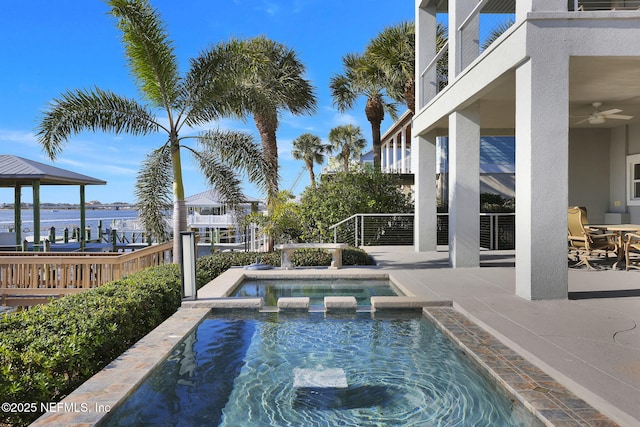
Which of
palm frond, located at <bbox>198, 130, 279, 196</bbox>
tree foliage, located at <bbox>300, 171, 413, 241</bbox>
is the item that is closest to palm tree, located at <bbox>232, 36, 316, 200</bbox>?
tree foliage, located at <bbox>300, 171, 413, 241</bbox>

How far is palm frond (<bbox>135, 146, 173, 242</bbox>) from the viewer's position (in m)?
10.1

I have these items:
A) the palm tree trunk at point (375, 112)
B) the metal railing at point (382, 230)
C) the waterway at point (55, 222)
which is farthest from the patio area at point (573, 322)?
the palm tree trunk at point (375, 112)

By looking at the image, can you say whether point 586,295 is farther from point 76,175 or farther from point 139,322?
point 76,175

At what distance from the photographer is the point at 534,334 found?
464 centimetres

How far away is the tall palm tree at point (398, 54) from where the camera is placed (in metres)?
17.4

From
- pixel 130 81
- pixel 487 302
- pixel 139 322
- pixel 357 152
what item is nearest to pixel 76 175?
pixel 130 81

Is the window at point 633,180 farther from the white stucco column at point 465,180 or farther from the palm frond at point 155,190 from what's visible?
the palm frond at point 155,190

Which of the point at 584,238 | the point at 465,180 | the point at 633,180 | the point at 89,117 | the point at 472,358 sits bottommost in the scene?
the point at 472,358

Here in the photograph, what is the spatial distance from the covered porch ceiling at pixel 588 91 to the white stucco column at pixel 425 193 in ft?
2.92

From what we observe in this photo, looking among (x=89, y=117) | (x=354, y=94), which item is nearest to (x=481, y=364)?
(x=89, y=117)

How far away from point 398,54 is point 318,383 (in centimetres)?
1578

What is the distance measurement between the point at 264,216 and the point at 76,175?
8698 millimetres

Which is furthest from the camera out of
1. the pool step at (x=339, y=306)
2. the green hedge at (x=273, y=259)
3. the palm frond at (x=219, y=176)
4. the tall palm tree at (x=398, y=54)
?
the tall palm tree at (x=398, y=54)

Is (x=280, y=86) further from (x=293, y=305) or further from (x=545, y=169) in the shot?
(x=545, y=169)
